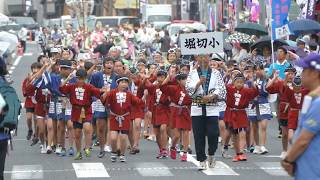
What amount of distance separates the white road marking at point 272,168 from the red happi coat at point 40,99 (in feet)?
14.4

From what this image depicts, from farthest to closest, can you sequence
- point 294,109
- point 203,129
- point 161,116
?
point 161,116, point 294,109, point 203,129

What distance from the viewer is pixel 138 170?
52.1 feet

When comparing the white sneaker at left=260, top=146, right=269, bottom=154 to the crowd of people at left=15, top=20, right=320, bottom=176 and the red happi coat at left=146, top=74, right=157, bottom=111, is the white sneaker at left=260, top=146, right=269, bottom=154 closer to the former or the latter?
the crowd of people at left=15, top=20, right=320, bottom=176

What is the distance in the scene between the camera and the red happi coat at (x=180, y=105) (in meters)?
17.1

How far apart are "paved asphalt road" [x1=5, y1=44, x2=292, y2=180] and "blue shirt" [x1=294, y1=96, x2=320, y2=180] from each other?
6914mm

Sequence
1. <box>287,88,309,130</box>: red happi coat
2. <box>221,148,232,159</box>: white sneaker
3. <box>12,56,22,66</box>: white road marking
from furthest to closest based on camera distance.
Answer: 1. <box>12,56,22,66</box>: white road marking
2. <box>221,148,232,159</box>: white sneaker
3. <box>287,88,309,130</box>: red happi coat

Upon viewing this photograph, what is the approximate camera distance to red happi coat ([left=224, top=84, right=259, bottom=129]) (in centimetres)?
1739

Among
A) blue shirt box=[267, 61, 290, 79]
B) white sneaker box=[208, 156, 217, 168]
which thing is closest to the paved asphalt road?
white sneaker box=[208, 156, 217, 168]

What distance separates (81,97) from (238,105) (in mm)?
2608

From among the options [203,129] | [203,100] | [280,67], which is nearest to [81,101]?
[203,129]

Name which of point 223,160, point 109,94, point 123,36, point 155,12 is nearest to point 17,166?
point 109,94

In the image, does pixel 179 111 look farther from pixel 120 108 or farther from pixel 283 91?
pixel 283 91

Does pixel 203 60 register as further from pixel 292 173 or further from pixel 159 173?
pixel 292 173

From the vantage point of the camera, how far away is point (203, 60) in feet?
50.8
